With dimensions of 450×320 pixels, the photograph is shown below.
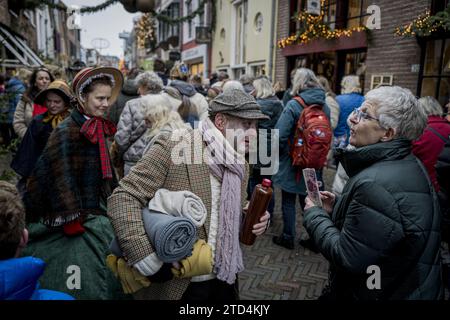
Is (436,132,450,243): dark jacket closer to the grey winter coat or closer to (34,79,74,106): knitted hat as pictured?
the grey winter coat

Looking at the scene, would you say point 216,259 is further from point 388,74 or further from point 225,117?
point 388,74

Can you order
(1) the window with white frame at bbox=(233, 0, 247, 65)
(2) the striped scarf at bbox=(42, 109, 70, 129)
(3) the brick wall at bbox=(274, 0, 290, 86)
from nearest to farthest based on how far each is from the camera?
(2) the striped scarf at bbox=(42, 109, 70, 129) → (3) the brick wall at bbox=(274, 0, 290, 86) → (1) the window with white frame at bbox=(233, 0, 247, 65)

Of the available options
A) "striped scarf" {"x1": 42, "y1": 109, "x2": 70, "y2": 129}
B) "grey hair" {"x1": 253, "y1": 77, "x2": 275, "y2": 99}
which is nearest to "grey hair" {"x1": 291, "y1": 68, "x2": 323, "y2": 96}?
"grey hair" {"x1": 253, "y1": 77, "x2": 275, "y2": 99}

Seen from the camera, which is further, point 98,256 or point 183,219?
point 98,256

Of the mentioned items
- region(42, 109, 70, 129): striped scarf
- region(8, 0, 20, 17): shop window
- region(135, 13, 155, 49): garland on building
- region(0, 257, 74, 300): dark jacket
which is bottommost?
region(0, 257, 74, 300): dark jacket

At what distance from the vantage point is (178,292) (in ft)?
5.79

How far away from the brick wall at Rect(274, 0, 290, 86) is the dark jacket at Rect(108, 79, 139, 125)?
21.8 ft

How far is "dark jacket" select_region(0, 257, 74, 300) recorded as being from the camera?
1181 mm

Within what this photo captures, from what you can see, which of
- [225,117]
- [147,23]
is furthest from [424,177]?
[147,23]

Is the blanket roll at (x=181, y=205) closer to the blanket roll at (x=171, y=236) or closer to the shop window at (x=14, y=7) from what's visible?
the blanket roll at (x=171, y=236)

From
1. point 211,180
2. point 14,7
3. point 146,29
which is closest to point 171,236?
point 211,180

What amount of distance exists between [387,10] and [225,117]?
6662 mm

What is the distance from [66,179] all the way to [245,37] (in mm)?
12691

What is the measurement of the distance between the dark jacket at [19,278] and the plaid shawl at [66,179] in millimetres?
1088
